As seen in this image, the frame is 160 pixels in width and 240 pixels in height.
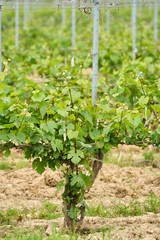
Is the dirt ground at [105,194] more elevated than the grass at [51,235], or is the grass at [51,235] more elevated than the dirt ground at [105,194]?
the grass at [51,235]

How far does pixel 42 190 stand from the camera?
445 centimetres

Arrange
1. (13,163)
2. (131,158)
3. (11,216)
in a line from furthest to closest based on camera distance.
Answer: (131,158) → (13,163) → (11,216)

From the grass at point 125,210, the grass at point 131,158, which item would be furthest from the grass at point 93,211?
the grass at point 131,158

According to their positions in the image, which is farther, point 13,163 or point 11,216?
point 13,163

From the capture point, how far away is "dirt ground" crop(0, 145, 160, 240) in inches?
131

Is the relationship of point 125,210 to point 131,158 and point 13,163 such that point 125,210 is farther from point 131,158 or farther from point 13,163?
point 13,163

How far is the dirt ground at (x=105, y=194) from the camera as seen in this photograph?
10.9ft

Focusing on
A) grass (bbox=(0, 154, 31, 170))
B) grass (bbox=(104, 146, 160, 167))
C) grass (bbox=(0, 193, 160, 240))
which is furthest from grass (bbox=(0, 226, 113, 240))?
grass (bbox=(104, 146, 160, 167))

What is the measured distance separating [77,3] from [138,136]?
1.26 metres

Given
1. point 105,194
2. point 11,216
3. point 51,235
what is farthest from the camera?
point 105,194

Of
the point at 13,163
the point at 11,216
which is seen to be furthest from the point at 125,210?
the point at 13,163

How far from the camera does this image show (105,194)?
438 centimetres

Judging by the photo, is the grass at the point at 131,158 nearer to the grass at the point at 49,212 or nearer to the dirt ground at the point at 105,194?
the dirt ground at the point at 105,194

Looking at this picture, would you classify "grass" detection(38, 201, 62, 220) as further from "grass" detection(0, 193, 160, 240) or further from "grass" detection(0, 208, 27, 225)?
"grass" detection(0, 208, 27, 225)
